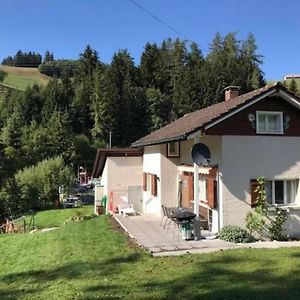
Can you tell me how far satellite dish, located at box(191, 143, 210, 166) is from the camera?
1558 cm

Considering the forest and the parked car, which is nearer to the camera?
the parked car

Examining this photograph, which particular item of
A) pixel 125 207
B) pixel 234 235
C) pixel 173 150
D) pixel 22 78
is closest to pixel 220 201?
pixel 234 235

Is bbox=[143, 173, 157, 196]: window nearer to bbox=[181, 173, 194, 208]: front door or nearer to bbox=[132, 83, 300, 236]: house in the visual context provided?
bbox=[181, 173, 194, 208]: front door

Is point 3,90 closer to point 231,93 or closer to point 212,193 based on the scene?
point 231,93

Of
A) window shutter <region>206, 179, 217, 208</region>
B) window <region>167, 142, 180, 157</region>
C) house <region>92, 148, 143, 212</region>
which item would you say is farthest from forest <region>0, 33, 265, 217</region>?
window shutter <region>206, 179, 217, 208</region>

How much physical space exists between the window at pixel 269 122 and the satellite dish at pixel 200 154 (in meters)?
2.17

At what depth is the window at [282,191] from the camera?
16.3 meters

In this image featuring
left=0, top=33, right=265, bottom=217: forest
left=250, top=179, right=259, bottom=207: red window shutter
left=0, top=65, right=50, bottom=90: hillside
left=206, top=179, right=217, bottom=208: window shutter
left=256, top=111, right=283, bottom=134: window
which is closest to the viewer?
left=250, top=179, right=259, bottom=207: red window shutter

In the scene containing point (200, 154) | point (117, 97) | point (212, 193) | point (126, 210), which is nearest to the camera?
point (200, 154)

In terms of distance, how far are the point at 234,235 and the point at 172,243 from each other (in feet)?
7.23

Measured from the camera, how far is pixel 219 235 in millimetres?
15312

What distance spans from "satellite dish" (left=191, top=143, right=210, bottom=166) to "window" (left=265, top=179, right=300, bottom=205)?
2.58 metres

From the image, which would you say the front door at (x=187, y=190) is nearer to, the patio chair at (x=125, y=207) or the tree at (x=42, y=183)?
the patio chair at (x=125, y=207)

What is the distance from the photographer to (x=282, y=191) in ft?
54.3
